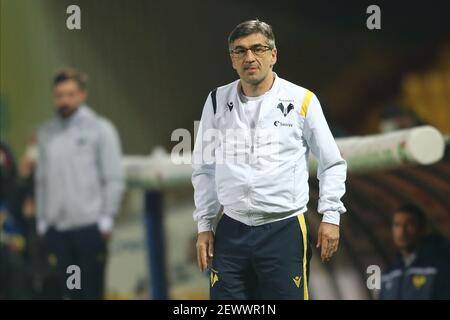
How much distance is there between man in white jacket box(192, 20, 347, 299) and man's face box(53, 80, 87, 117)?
1.94 m

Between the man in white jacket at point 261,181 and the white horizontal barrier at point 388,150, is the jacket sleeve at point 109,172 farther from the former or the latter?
the man in white jacket at point 261,181

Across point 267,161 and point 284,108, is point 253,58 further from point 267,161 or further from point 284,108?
point 267,161

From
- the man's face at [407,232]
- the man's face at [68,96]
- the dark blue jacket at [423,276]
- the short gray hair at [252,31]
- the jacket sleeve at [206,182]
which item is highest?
the short gray hair at [252,31]

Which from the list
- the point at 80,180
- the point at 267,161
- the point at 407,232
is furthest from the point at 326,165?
the point at 80,180

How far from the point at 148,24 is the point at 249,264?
2.18 metres

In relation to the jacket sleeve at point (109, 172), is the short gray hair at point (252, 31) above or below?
above

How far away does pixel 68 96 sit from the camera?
5.38m

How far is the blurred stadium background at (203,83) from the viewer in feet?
16.0

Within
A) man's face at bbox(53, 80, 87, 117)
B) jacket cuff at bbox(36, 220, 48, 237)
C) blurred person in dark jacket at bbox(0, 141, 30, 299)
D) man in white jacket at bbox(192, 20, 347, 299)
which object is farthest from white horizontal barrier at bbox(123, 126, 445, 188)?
blurred person in dark jacket at bbox(0, 141, 30, 299)

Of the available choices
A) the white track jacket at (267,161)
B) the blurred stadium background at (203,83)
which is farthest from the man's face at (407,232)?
the white track jacket at (267,161)

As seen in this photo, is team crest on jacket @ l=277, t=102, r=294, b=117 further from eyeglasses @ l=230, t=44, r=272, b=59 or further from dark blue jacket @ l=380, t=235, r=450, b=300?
dark blue jacket @ l=380, t=235, r=450, b=300

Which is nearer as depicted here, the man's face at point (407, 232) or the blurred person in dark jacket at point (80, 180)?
the man's face at point (407, 232)

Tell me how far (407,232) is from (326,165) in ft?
4.84
